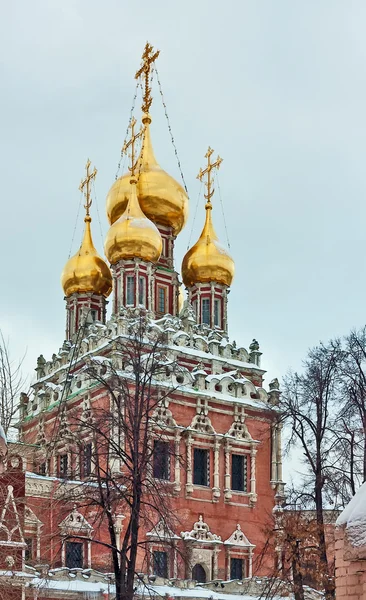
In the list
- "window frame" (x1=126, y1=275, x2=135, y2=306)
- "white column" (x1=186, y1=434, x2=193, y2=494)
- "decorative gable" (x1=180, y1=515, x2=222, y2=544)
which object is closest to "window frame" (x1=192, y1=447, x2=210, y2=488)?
"white column" (x1=186, y1=434, x2=193, y2=494)

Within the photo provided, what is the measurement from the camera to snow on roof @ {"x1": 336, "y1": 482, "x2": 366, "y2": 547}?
862 cm

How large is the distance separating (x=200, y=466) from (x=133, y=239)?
7.90 metres

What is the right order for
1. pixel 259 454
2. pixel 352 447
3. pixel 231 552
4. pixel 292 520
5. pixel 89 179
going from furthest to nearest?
pixel 89 179
pixel 259 454
pixel 231 552
pixel 352 447
pixel 292 520

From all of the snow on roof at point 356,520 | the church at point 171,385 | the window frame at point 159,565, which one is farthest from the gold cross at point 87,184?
the snow on roof at point 356,520

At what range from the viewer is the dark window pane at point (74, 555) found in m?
26.6

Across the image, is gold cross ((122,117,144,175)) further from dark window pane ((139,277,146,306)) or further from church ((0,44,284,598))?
dark window pane ((139,277,146,306))

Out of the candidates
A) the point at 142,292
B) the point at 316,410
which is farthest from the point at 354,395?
the point at 142,292

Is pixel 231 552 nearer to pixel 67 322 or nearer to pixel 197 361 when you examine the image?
pixel 197 361

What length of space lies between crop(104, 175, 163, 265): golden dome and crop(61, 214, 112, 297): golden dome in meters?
2.46

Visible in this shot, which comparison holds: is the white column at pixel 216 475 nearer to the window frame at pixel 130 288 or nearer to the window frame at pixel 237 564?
the window frame at pixel 237 564

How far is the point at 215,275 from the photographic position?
37031 mm

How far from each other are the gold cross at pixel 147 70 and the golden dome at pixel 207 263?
540 cm

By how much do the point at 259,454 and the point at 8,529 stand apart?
44.5ft

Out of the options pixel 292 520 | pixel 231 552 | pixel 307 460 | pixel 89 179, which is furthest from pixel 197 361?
pixel 292 520
